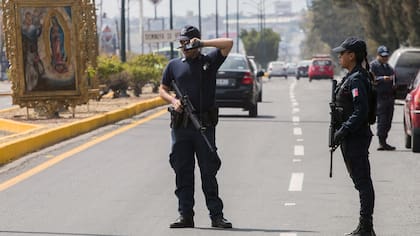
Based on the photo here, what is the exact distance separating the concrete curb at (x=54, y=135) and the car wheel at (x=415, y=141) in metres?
5.67

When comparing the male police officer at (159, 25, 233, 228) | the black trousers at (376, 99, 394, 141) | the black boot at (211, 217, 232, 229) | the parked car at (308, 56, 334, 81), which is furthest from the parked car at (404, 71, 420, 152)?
the parked car at (308, 56, 334, 81)

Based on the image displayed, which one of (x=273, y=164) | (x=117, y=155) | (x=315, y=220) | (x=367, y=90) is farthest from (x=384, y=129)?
(x=367, y=90)

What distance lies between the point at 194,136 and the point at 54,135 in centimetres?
1038

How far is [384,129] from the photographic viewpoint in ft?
62.5

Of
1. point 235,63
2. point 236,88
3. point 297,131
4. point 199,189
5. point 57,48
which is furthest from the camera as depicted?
point 235,63

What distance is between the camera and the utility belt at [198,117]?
10.8m

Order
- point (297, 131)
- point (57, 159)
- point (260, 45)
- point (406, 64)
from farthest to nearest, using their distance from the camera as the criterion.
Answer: point (260, 45), point (406, 64), point (297, 131), point (57, 159)

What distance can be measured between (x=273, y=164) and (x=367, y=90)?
22.8 feet

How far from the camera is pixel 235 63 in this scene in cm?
2992

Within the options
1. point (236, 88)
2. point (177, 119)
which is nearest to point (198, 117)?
point (177, 119)

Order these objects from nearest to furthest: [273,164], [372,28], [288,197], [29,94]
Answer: [288,197]
[273,164]
[29,94]
[372,28]

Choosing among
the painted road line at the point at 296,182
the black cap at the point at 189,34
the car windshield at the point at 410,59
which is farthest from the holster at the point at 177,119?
the car windshield at the point at 410,59

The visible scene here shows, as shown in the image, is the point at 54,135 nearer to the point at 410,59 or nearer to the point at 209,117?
the point at 209,117

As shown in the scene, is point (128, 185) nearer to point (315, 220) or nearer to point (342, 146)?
point (315, 220)
